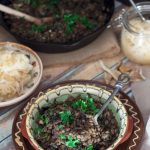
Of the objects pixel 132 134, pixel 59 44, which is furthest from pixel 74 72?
pixel 132 134

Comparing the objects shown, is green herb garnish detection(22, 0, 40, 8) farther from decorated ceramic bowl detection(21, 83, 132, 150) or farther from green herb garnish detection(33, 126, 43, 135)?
green herb garnish detection(33, 126, 43, 135)

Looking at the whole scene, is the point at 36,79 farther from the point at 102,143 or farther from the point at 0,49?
the point at 102,143

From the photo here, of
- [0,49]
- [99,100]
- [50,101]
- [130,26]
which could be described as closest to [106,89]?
[99,100]

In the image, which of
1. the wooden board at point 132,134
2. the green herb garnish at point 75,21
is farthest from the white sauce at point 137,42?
the wooden board at point 132,134

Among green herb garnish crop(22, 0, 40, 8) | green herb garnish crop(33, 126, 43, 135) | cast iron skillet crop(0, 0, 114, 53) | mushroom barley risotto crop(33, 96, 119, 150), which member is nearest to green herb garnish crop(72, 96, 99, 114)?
mushroom barley risotto crop(33, 96, 119, 150)

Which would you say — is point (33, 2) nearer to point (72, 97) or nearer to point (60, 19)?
point (60, 19)

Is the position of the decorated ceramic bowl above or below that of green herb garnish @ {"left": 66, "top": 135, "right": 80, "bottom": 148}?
above
